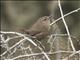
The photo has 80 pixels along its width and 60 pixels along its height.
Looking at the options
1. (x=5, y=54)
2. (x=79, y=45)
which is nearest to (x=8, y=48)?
(x=5, y=54)

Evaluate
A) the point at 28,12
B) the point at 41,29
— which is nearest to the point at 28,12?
the point at 28,12

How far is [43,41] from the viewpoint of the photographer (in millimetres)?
3482

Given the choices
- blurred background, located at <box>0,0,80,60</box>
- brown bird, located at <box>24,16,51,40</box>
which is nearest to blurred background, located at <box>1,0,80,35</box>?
blurred background, located at <box>0,0,80,60</box>

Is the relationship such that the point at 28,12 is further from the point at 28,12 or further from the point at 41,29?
the point at 41,29

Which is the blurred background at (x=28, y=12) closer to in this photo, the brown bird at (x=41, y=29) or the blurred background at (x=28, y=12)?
the blurred background at (x=28, y=12)

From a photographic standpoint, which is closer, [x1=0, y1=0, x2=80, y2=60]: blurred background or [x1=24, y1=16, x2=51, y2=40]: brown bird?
[x1=24, y1=16, x2=51, y2=40]: brown bird

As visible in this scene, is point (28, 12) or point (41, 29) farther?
point (28, 12)

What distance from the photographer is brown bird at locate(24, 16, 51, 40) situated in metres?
3.57

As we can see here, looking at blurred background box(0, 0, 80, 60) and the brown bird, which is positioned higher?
the brown bird

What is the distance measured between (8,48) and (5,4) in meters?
3.52

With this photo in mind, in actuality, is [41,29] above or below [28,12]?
above

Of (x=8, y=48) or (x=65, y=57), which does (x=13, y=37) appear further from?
(x=65, y=57)

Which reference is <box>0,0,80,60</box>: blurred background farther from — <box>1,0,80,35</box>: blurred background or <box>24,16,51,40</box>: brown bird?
<box>24,16,51,40</box>: brown bird

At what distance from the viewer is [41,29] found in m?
3.69
